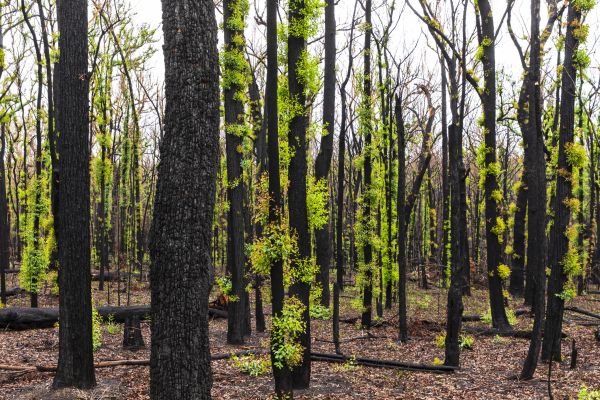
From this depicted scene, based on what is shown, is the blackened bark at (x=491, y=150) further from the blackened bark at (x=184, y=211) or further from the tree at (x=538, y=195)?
the blackened bark at (x=184, y=211)

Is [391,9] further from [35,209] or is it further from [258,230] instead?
[35,209]

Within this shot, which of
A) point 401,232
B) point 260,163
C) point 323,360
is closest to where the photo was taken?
point 323,360

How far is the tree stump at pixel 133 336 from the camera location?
36.8ft

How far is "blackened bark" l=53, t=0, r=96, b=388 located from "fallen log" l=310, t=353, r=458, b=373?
4.98 meters

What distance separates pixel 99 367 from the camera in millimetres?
9266

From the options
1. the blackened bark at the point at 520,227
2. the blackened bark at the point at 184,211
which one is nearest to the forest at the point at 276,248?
the blackened bark at the point at 184,211

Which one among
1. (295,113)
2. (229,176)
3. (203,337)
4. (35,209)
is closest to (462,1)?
(295,113)

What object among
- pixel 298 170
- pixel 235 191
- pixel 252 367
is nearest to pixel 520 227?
pixel 235 191

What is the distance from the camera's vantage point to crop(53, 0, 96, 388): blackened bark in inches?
292

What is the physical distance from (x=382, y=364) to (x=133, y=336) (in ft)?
19.1

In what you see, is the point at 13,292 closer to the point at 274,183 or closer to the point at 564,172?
the point at 274,183

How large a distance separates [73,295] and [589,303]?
21604 millimetres

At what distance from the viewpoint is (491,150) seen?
13641 mm

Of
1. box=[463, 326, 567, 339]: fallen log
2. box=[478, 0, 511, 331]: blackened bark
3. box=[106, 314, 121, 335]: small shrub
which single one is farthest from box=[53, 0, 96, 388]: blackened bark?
box=[463, 326, 567, 339]: fallen log
